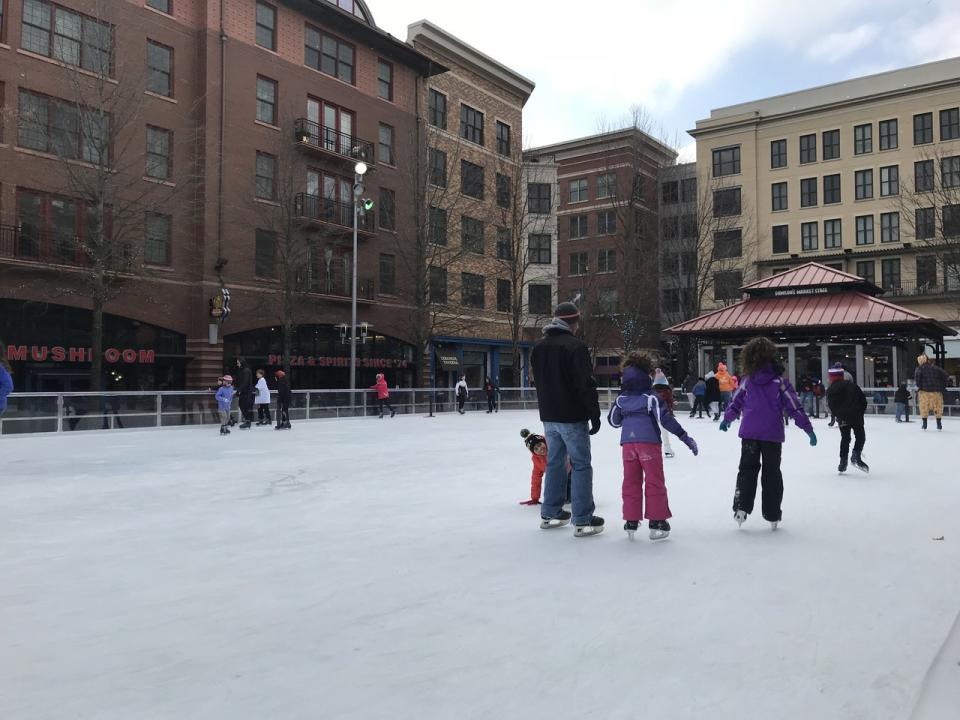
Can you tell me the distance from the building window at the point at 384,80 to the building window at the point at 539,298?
16.1 meters

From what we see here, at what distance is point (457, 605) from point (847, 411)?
7412 millimetres

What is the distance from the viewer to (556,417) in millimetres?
5848

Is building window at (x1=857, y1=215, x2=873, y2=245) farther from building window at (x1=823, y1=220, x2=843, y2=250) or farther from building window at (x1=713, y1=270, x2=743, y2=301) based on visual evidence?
building window at (x1=713, y1=270, x2=743, y2=301)

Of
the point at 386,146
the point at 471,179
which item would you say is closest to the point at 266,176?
the point at 386,146

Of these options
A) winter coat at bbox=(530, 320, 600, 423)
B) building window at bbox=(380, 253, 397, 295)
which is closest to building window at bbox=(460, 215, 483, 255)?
building window at bbox=(380, 253, 397, 295)

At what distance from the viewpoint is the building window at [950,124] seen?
46062 mm

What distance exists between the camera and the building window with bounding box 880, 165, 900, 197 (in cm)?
4841

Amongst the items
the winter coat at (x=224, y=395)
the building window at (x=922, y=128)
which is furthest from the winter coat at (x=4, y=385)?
the building window at (x=922, y=128)

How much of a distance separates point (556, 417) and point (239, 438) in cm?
1231

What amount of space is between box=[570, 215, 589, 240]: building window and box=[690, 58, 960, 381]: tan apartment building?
29.8 feet

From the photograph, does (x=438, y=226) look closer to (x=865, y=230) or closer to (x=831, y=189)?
(x=831, y=189)

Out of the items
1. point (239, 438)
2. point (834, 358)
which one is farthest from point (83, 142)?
point (834, 358)

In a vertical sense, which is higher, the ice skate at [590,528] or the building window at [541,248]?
the building window at [541,248]

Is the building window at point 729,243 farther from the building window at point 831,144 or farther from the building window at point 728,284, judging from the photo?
the building window at point 831,144
